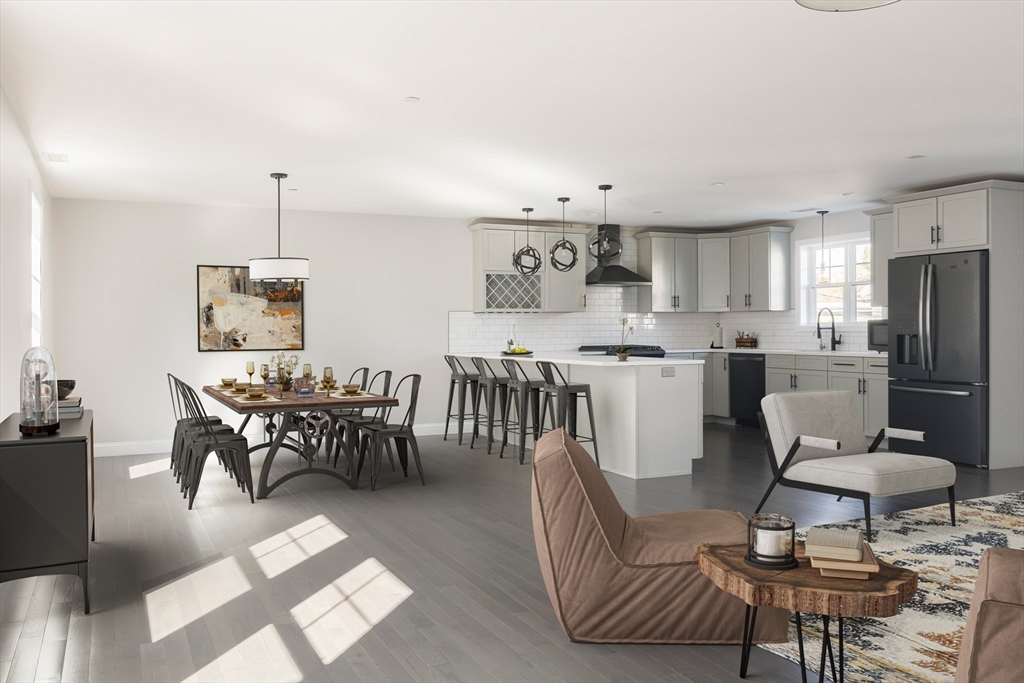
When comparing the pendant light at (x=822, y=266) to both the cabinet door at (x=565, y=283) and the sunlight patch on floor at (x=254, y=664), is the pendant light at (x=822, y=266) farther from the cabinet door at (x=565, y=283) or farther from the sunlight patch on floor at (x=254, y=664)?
the sunlight patch on floor at (x=254, y=664)

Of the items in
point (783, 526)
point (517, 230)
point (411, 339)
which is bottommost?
point (783, 526)

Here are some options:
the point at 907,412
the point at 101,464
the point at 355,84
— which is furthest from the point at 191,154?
the point at 907,412

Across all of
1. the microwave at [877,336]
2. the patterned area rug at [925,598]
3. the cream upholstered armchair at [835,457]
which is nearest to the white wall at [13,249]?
the patterned area rug at [925,598]

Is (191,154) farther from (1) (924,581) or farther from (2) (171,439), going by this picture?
(1) (924,581)

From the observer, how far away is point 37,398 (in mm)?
3561

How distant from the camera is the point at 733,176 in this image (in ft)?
23.1

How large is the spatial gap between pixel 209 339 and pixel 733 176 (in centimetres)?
561

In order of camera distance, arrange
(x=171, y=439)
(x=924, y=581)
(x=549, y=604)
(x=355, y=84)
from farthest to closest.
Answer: (x=171, y=439) < (x=355, y=84) < (x=924, y=581) < (x=549, y=604)

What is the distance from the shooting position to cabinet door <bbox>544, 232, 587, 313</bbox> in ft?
32.7

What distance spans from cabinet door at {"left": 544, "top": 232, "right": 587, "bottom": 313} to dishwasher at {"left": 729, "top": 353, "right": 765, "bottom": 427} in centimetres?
212

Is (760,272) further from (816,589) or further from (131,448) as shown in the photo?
(816,589)

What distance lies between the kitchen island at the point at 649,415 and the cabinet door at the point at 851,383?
2.58 meters

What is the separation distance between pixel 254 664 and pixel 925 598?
2936 millimetres

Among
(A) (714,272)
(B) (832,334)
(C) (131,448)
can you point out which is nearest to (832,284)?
(B) (832,334)
